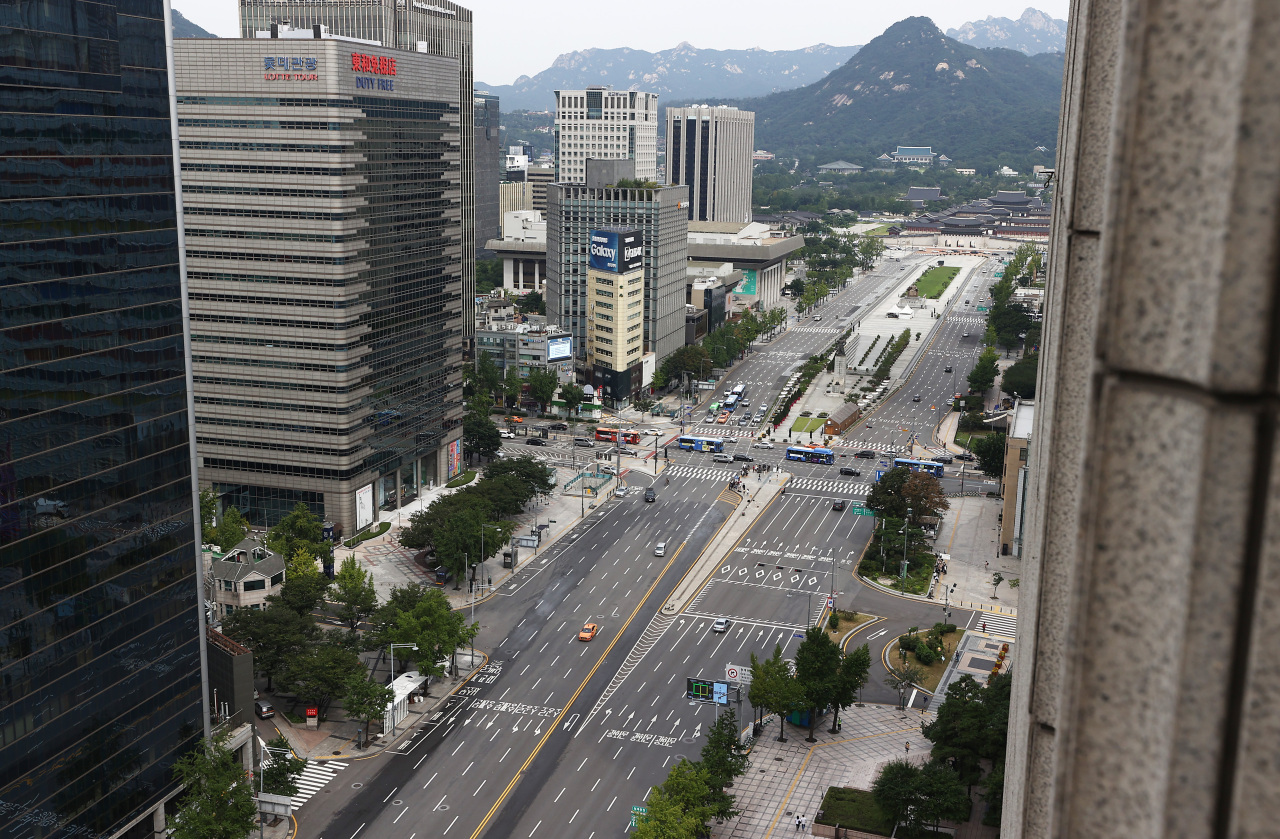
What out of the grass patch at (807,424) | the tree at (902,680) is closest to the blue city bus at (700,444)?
the grass patch at (807,424)

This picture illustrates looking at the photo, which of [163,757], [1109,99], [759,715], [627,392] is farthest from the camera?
[627,392]

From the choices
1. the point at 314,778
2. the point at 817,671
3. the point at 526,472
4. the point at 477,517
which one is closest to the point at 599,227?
the point at 526,472

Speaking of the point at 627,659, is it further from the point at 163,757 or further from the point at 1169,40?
the point at 1169,40

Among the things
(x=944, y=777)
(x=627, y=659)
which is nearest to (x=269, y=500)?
(x=627, y=659)

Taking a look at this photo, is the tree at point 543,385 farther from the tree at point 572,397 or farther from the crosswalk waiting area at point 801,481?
the crosswalk waiting area at point 801,481

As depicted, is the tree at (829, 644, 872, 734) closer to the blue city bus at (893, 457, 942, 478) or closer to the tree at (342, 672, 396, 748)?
the tree at (342, 672, 396, 748)
